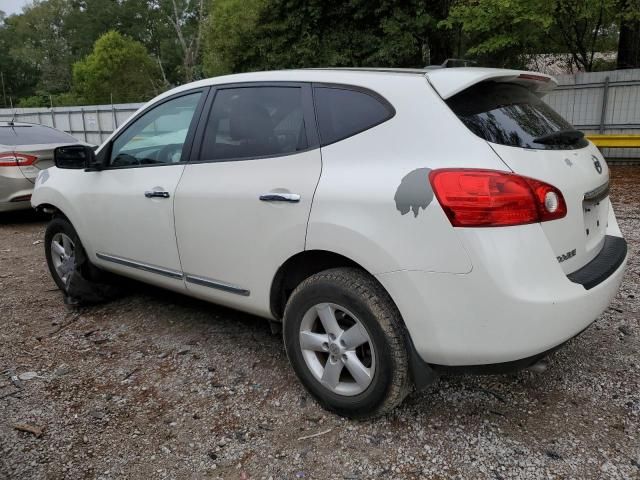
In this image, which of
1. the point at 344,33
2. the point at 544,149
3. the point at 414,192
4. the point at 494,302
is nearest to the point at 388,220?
the point at 414,192

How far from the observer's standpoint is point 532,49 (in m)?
16.7

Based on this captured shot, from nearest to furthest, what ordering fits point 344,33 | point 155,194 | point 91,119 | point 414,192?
point 414,192
point 155,194
point 344,33
point 91,119

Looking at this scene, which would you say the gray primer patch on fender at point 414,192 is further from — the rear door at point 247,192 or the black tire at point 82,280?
the black tire at point 82,280

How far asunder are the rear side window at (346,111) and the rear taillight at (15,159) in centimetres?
597

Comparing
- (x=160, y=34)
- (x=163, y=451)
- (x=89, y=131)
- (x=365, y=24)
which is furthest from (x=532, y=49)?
(x=160, y=34)

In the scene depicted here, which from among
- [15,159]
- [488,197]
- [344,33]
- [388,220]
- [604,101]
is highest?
[344,33]

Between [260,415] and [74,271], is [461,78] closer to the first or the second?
[260,415]

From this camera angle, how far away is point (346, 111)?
262 centimetres

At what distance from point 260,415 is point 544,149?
6.21 ft

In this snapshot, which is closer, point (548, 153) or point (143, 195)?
point (548, 153)

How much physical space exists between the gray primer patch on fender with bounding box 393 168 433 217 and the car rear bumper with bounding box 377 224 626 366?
0.68 feet

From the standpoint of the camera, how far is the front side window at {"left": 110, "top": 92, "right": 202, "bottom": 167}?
3445 mm

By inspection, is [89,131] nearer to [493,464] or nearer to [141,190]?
[141,190]

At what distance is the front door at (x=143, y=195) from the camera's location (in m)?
3.38
